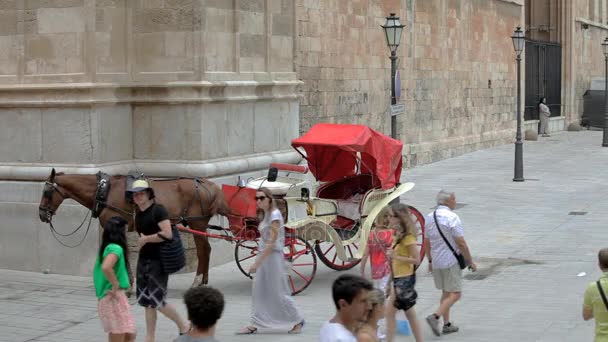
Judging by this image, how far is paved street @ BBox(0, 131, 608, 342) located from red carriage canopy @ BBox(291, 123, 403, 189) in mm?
1403

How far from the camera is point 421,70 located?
28.6m

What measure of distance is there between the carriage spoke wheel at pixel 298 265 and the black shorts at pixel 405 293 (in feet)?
7.35

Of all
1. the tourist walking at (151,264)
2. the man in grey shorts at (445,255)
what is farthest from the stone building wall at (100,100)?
the man in grey shorts at (445,255)

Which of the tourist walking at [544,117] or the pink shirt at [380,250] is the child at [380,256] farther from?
the tourist walking at [544,117]

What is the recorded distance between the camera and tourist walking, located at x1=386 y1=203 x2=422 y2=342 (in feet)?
33.2

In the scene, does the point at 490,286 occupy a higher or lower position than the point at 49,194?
lower

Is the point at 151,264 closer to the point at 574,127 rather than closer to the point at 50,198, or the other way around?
the point at 50,198

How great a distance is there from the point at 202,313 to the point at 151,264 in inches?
174

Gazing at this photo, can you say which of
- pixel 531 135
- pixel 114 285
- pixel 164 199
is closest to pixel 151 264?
pixel 114 285

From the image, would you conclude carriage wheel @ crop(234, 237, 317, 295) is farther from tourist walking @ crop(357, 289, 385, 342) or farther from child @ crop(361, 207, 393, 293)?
tourist walking @ crop(357, 289, 385, 342)

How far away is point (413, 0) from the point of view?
1097 inches

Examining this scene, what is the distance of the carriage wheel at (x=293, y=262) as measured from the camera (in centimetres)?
1329

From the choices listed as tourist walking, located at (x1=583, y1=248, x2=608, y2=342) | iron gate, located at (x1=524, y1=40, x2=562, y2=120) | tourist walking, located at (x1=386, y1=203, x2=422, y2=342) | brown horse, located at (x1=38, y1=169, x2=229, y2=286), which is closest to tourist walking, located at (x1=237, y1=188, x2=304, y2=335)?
tourist walking, located at (x1=386, y1=203, x2=422, y2=342)

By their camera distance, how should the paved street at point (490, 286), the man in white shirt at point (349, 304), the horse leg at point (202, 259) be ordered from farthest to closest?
the horse leg at point (202, 259)
the paved street at point (490, 286)
the man in white shirt at point (349, 304)
